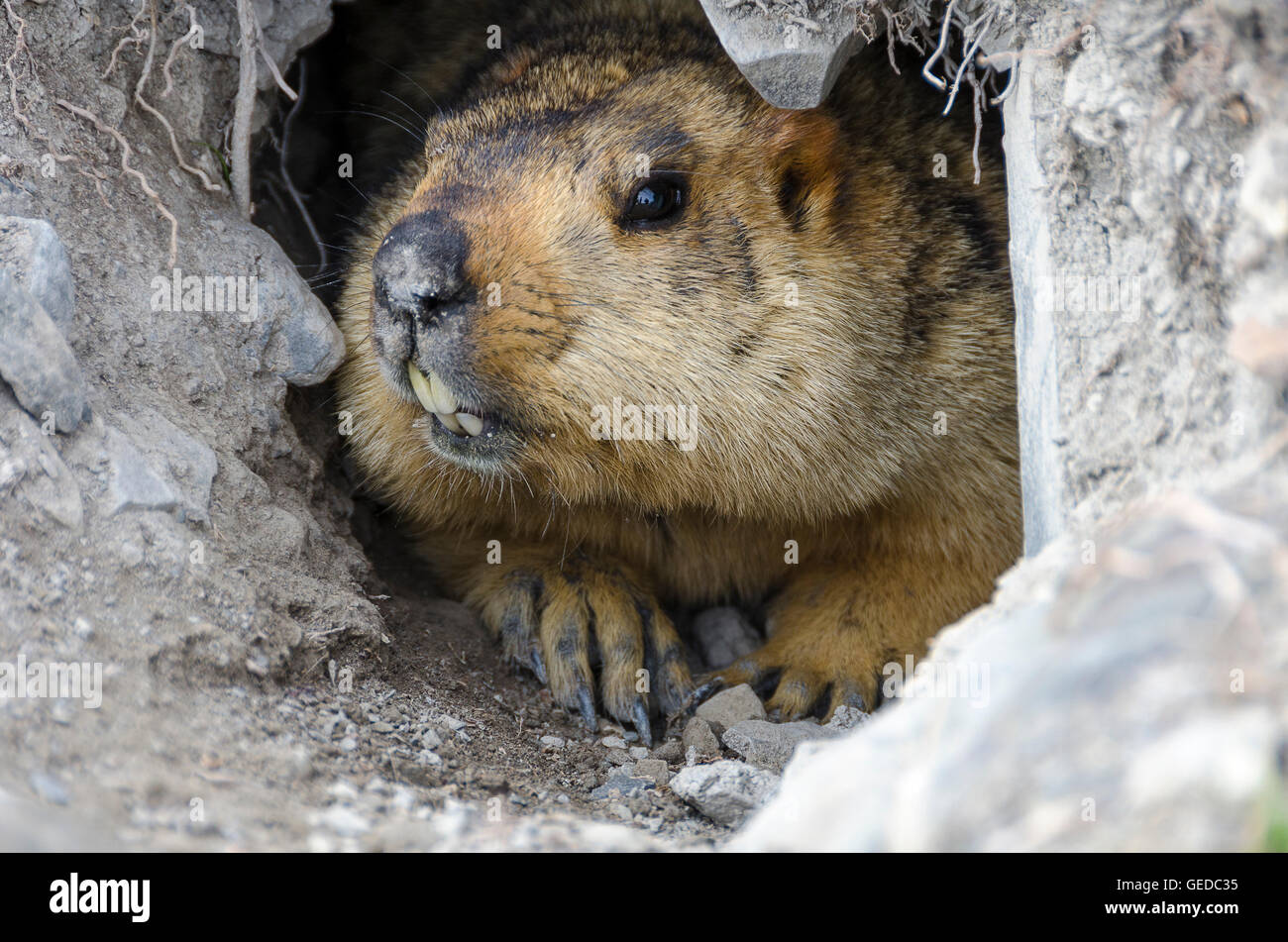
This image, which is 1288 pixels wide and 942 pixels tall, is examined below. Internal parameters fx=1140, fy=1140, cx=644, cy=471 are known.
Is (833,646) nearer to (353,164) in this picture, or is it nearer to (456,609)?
(456,609)

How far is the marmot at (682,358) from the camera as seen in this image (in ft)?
14.2

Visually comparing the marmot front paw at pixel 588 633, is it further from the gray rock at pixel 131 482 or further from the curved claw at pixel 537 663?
the gray rock at pixel 131 482

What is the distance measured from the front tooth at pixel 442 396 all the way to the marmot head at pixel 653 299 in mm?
11

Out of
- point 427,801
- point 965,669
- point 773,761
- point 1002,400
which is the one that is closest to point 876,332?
point 1002,400

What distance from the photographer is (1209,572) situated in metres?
2.34

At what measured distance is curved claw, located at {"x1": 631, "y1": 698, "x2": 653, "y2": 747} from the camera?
5.07 meters

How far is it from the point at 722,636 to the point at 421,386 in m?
2.47

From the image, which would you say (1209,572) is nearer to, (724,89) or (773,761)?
(773,761)

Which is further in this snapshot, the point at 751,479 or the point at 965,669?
the point at 751,479

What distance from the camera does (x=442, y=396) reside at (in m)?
4.37

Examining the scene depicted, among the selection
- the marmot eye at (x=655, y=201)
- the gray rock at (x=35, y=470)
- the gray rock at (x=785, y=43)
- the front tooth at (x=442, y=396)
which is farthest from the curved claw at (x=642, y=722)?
the gray rock at (x=785, y=43)

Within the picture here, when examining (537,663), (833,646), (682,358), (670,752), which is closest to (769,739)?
(670,752)

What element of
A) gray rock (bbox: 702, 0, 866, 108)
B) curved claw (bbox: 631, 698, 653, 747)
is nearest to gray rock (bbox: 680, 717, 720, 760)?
curved claw (bbox: 631, 698, 653, 747)

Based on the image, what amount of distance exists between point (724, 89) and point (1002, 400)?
183cm
